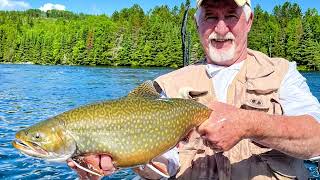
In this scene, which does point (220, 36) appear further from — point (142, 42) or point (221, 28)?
point (142, 42)

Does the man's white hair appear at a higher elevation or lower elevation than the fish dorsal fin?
higher

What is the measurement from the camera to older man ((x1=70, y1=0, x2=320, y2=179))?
10.7 feet

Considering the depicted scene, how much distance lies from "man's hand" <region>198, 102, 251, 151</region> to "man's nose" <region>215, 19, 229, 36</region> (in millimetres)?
1084

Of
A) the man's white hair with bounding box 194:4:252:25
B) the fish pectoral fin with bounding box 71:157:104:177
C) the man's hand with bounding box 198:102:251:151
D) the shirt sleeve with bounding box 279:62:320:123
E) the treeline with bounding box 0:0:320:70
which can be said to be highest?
the treeline with bounding box 0:0:320:70

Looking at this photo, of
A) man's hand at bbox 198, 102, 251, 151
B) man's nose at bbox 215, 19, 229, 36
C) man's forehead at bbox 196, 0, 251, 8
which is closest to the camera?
man's hand at bbox 198, 102, 251, 151

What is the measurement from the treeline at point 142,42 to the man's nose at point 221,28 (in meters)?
76.1

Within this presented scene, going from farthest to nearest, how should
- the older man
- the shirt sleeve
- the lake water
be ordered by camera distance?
the lake water
the shirt sleeve
the older man

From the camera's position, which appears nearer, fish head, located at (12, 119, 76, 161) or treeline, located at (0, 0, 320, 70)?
fish head, located at (12, 119, 76, 161)

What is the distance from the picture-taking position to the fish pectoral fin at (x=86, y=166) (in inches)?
126

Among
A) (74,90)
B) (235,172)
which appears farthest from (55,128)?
(74,90)

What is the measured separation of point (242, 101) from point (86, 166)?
138 centimetres

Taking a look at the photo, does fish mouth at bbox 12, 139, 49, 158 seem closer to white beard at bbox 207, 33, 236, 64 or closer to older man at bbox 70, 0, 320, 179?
older man at bbox 70, 0, 320, 179

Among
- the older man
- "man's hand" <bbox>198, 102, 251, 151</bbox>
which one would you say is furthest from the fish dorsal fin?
"man's hand" <bbox>198, 102, 251, 151</bbox>

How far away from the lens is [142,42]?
331 feet
